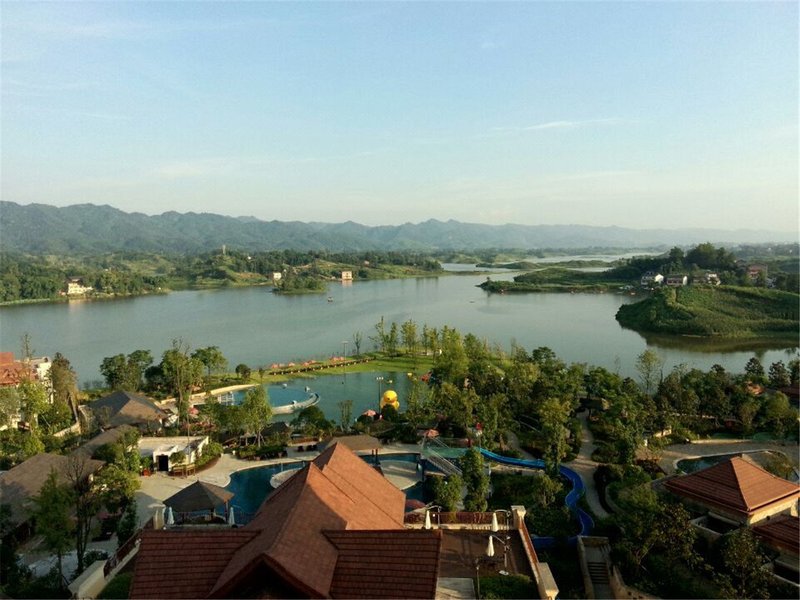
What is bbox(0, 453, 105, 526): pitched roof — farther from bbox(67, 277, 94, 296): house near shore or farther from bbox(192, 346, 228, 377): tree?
bbox(67, 277, 94, 296): house near shore

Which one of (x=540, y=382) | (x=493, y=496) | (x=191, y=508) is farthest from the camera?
(x=540, y=382)

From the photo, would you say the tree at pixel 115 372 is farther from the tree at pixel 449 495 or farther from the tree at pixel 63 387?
the tree at pixel 449 495

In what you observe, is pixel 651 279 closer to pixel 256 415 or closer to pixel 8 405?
pixel 256 415

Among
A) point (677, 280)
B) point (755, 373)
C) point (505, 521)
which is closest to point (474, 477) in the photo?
point (505, 521)

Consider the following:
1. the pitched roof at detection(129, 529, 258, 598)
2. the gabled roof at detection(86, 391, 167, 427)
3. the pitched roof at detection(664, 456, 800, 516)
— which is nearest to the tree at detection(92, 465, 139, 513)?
the gabled roof at detection(86, 391, 167, 427)

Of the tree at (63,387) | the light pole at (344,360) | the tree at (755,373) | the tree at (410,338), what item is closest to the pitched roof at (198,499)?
the tree at (63,387)

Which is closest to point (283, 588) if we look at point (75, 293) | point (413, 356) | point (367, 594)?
point (367, 594)

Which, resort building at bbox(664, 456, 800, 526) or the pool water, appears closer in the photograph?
resort building at bbox(664, 456, 800, 526)

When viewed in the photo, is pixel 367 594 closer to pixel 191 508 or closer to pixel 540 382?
pixel 191 508
